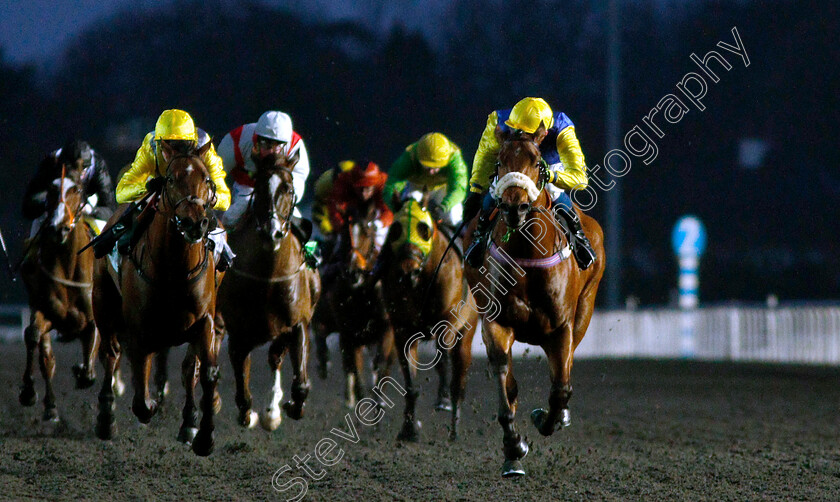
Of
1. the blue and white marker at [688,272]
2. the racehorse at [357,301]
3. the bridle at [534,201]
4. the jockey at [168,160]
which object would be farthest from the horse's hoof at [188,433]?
the blue and white marker at [688,272]

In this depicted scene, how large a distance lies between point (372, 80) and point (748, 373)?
60.4 feet

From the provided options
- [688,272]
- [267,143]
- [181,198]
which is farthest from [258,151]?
[688,272]

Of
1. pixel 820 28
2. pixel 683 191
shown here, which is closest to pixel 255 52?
pixel 683 191

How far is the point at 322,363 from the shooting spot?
10711 millimetres

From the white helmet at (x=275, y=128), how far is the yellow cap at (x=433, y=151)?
1.84 meters

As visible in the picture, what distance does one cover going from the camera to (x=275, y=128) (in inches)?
288

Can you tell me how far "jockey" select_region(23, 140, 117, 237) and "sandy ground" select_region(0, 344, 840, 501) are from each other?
1.63 meters

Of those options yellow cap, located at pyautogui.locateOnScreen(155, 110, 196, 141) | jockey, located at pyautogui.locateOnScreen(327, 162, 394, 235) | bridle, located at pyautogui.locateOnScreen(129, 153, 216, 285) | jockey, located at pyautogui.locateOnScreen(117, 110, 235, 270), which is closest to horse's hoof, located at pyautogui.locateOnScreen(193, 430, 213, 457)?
bridle, located at pyautogui.locateOnScreen(129, 153, 216, 285)

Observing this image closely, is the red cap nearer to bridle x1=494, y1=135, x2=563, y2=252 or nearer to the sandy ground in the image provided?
the sandy ground

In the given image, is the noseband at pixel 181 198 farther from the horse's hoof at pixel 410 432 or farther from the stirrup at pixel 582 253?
the horse's hoof at pixel 410 432

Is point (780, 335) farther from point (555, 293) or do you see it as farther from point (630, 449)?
point (555, 293)

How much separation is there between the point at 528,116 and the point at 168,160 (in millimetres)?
1921

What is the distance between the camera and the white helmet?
7312 mm

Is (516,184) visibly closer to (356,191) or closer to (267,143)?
(267,143)
